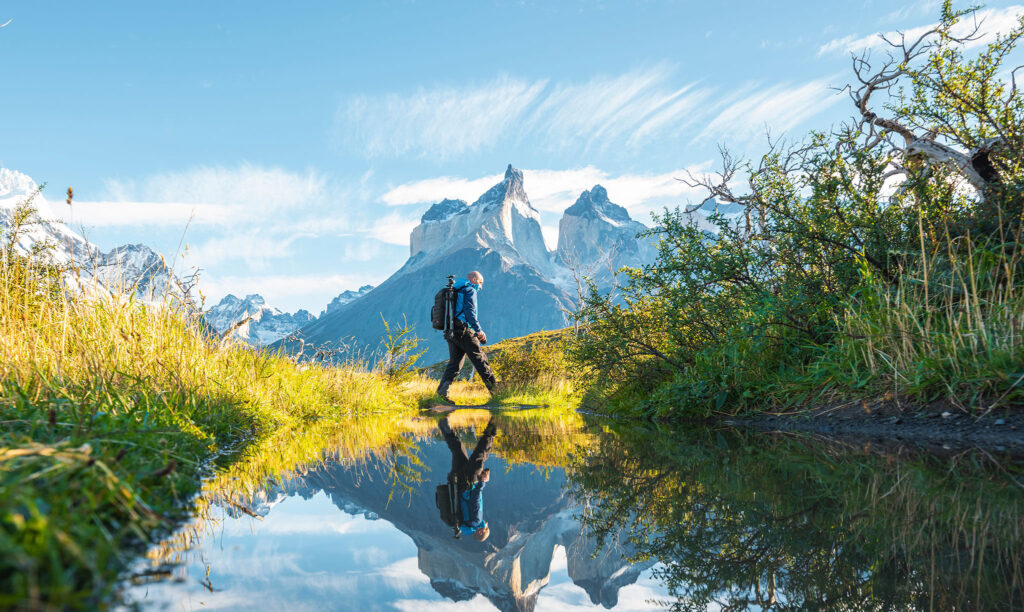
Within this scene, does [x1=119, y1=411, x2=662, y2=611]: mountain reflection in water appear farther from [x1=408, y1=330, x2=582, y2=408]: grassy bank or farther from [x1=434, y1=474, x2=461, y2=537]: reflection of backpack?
[x1=408, y1=330, x2=582, y2=408]: grassy bank

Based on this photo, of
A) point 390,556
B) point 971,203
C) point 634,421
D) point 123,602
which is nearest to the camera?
point 123,602

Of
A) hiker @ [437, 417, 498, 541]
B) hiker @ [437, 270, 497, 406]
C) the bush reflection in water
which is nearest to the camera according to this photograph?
the bush reflection in water

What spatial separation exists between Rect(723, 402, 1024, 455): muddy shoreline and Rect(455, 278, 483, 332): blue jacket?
6.21m

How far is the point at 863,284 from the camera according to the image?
5441 mm

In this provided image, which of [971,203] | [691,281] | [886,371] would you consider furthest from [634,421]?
[971,203]

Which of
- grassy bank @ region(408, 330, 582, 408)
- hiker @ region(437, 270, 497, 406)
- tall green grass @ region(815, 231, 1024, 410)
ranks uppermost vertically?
hiker @ region(437, 270, 497, 406)

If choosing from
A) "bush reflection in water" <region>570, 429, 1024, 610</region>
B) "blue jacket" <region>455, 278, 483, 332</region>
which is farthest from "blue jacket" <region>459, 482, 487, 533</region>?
"blue jacket" <region>455, 278, 483, 332</region>

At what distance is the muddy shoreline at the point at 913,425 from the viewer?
10.9 ft

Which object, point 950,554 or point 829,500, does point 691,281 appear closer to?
point 829,500

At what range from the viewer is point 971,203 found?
5609 mm

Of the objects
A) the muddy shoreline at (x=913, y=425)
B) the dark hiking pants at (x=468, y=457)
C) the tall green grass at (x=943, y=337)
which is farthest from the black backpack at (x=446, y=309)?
the tall green grass at (x=943, y=337)

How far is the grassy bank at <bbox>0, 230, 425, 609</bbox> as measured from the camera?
111cm

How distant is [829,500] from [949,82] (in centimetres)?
661

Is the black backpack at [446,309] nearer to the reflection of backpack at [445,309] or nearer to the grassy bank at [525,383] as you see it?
the reflection of backpack at [445,309]
